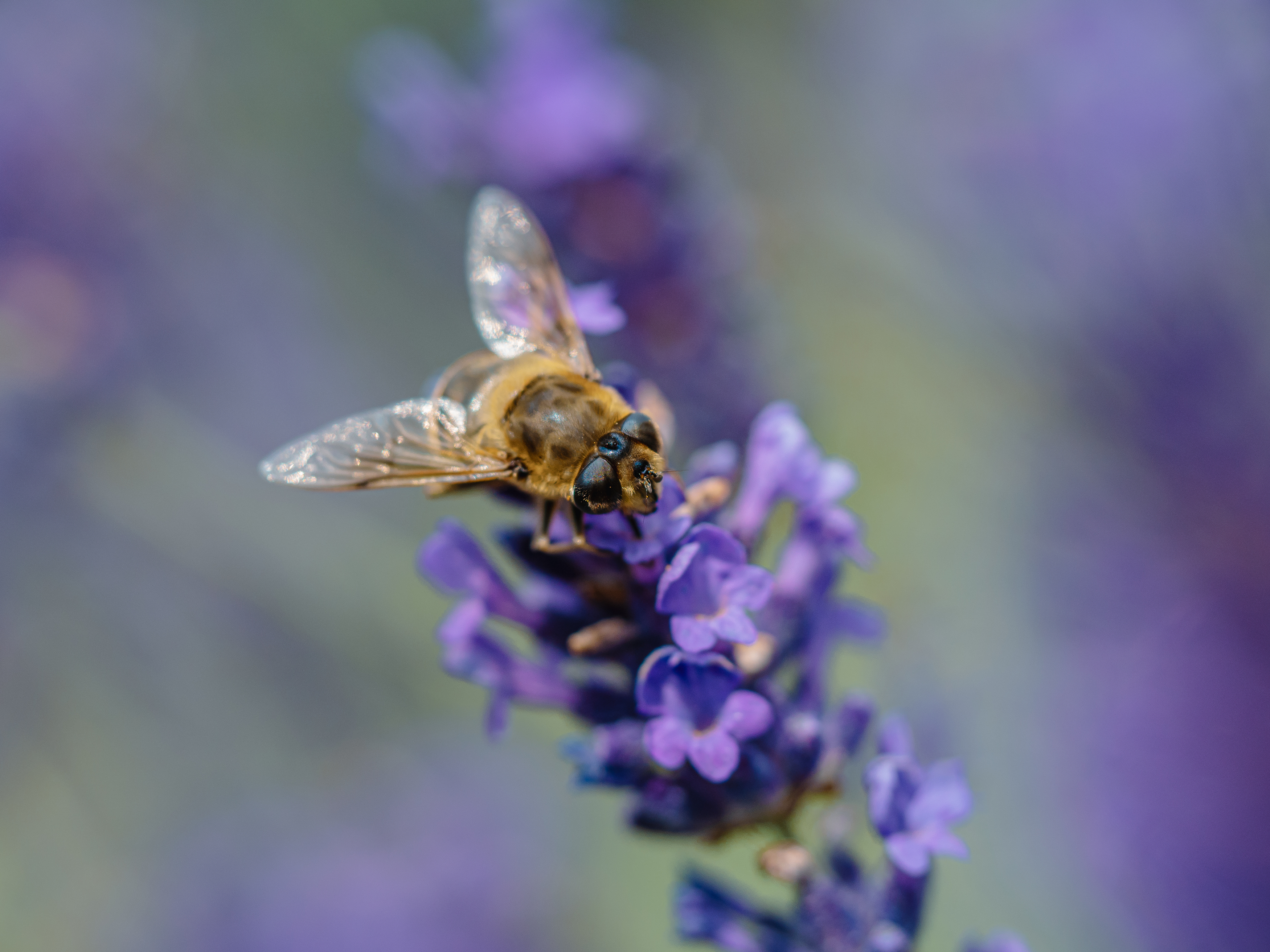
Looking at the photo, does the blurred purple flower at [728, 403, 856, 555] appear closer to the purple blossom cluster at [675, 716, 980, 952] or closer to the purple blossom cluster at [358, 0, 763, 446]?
the purple blossom cluster at [675, 716, 980, 952]

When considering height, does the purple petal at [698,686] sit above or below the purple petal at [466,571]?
below

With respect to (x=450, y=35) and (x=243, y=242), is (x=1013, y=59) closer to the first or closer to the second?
(x=450, y=35)

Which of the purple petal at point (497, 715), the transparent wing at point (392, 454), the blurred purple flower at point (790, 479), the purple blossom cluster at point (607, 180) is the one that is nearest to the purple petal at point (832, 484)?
the blurred purple flower at point (790, 479)

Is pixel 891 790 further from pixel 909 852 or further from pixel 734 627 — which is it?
pixel 734 627

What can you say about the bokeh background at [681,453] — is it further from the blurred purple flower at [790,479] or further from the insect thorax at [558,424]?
the insect thorax at [558,424]

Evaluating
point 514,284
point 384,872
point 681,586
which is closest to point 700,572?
point 681,586

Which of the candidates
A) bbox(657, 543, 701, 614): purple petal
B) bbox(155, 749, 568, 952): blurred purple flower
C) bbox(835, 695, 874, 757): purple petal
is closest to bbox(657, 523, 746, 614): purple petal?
bbox(657, 543, 701, 614): purple petal
